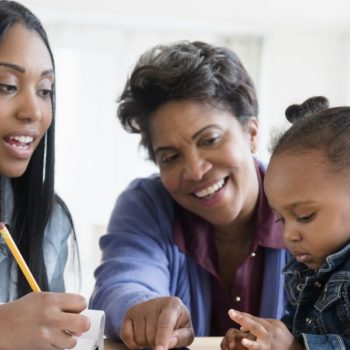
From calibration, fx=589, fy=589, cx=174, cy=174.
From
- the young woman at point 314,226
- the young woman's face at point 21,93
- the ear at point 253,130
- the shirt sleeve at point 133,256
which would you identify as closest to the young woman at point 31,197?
the young woman's face at point 21,93

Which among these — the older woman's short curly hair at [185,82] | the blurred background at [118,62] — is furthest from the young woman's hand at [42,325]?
the blurred background at [118,62]

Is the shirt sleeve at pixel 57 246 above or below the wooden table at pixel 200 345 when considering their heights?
above

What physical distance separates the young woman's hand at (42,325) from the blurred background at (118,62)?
3773mm

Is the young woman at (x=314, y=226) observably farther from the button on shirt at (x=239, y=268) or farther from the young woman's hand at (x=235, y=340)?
the button on shirt at (x=239, y=268)

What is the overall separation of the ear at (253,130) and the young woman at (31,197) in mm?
471

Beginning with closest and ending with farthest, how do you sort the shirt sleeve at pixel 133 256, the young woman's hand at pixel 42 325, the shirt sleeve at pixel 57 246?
the young woman's hand at pixel 42 325
the shirt sleeve at pixel 133 256
the shirt sleeve at pixel 57 246

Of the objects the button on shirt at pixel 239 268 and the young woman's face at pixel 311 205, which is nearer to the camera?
the young woman's face at pixel 311 205

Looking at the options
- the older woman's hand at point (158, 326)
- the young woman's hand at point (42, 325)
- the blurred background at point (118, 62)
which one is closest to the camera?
the young woman's hand at point (42, 325)

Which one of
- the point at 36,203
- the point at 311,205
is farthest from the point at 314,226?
the point at 36,203

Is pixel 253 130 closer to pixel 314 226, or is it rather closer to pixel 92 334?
pixel 314 226

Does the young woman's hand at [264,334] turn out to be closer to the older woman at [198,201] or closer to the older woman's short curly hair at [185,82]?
the older woman at [198,201]

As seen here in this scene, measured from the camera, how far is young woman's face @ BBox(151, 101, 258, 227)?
4.31 feet

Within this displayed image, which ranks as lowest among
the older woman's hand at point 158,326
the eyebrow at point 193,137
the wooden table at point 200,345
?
the wooden table at point 200,345

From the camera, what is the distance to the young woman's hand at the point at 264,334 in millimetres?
768
